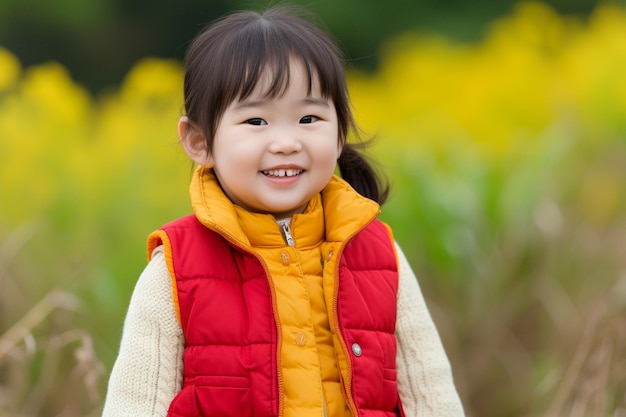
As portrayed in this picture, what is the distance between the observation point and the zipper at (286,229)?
2.45 meters

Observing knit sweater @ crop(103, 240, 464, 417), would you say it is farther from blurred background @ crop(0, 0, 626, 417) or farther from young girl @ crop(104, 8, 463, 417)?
blurred background @ crop(0, 0, 626, 417)

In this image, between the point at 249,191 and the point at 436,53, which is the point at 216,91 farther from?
the point at 436,53

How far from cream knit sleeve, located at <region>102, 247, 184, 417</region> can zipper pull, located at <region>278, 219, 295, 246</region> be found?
0.79 feet

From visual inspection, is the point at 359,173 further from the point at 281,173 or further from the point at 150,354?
the point at 150,354

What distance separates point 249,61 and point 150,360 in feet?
1.88

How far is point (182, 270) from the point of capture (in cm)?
235

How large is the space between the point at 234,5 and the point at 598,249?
243 cm

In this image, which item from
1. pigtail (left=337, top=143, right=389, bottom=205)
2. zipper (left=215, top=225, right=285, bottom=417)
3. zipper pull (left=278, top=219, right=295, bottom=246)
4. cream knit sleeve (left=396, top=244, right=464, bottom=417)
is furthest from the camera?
pigtail (left=337, top=143, right=389, bottom=205)

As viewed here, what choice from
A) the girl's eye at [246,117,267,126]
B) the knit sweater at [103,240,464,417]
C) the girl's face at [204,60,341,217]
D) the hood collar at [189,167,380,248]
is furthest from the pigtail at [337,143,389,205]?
the knit sweater at [103,240,464,417]

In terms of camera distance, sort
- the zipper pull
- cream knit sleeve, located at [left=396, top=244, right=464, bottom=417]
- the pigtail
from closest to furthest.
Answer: the zipper pull → cream knit sleeve, located at [left=396, top=244, right=464, bottom=417] → the pigtail

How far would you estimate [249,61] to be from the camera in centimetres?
235

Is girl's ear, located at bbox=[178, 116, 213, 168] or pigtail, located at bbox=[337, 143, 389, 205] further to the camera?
pigtail, located at bbox=[337, 143, 389, 205]

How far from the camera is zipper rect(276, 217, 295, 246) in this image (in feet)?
8.02

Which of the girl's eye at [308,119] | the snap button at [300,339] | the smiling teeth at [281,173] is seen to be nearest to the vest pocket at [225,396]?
the snap button at [300,339]
